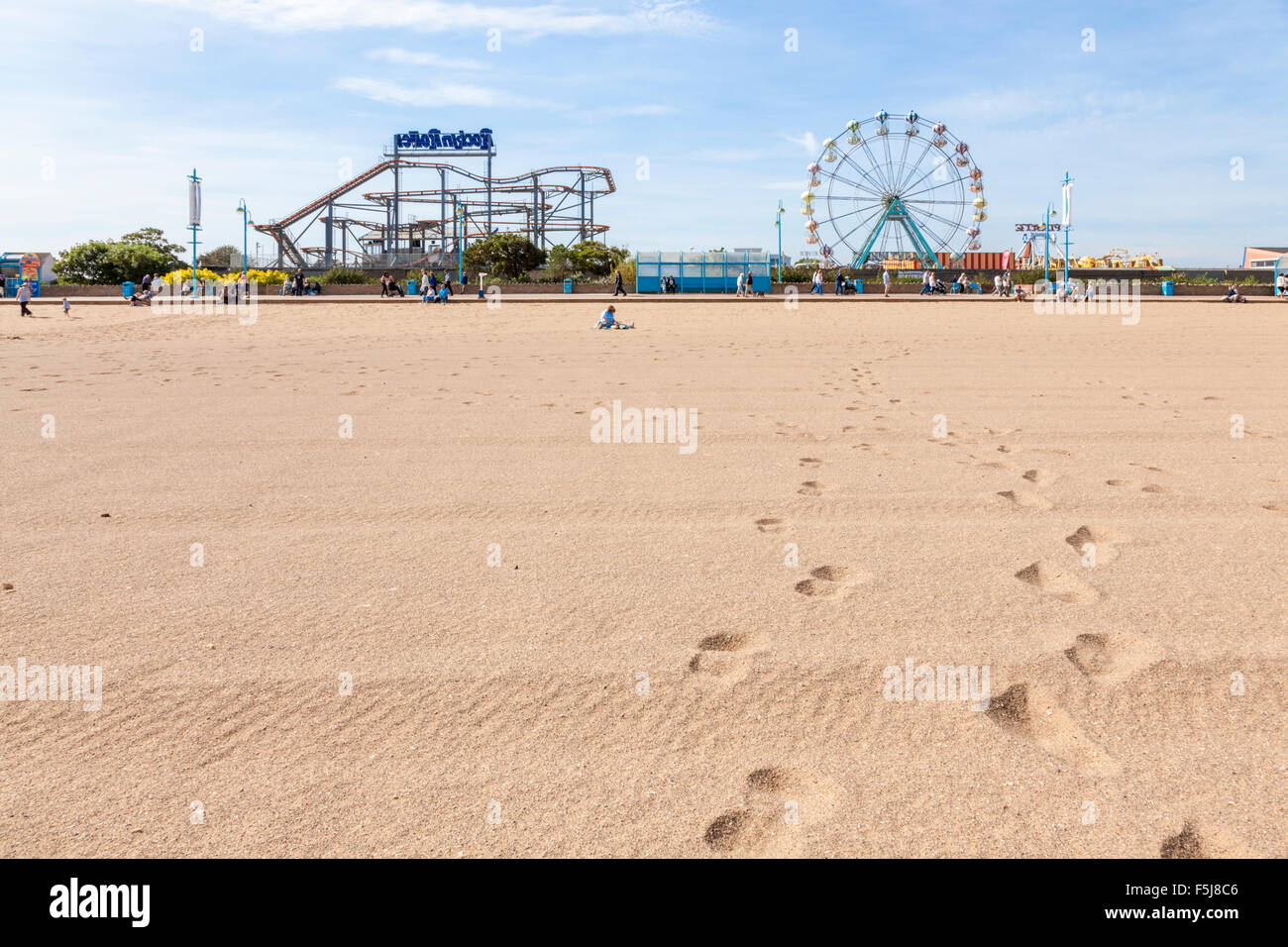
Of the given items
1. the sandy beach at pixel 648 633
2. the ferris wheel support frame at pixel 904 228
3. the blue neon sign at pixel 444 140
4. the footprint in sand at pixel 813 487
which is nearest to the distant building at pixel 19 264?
the blue neon sign at pixel 444 140

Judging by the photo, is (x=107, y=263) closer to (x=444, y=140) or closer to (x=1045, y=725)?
(x=444, y=140)

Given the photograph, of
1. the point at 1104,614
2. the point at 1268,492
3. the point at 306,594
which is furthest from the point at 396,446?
the point at 1268,492

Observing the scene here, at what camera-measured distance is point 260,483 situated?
6.37 metres

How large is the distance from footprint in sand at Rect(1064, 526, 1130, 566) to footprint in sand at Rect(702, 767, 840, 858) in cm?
248

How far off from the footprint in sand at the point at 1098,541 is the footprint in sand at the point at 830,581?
1.13 m

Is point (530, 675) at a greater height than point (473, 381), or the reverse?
point (473, 381)

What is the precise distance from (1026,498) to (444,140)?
264 feet

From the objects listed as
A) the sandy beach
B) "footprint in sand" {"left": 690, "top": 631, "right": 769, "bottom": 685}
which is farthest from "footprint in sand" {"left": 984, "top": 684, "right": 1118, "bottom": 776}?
"footprint in sand" {"left": 690, "top": 631, "right": 769, "bottom": 685}

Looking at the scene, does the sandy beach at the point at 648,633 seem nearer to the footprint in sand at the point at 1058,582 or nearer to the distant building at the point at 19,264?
the footprint in sand at the point at 1058,582

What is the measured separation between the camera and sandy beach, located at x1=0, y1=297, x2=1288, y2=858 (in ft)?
8.26

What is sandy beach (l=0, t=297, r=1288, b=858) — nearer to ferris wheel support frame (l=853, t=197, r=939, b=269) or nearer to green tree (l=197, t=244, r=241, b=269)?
ferris wheel support frame (l=853, t=197, r=939, b=269)

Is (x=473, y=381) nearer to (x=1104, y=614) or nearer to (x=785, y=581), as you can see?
(x=785, y=581)

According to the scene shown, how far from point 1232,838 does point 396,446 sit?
6315 mm
